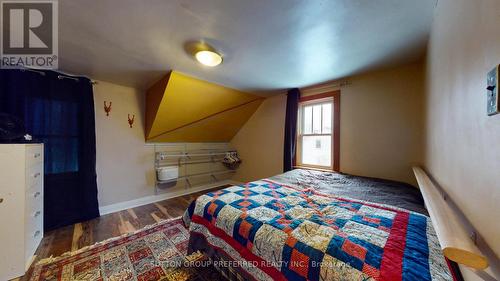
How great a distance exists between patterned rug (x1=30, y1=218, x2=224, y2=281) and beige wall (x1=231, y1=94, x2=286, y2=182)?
7.22 ft

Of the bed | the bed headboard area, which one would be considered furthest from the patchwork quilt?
the bed headboard area

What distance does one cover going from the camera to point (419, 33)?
1.58m

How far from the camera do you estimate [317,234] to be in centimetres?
100

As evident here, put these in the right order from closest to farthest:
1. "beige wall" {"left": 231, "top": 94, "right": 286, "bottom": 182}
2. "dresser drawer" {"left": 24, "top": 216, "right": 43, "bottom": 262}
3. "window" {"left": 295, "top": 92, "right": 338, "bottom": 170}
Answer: "dresser drawer" {"left": 24, "top": 216, "right": 43, "bottom": 262}
"window" {"left": 295, "top": 92, "right": 338, "bottom": 170}
"beige wall" {"left": 231, "top": 94, "right": 286, "bottom": 182}

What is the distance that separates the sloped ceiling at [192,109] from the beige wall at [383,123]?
6.05 ft

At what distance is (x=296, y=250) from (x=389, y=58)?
7.80 ft

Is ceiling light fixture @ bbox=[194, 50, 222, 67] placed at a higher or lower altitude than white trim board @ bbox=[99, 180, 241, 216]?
higher

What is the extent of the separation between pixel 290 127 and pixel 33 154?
335 cm

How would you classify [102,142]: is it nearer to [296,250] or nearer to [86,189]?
[86,189]

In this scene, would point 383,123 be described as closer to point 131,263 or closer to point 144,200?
point 131,263

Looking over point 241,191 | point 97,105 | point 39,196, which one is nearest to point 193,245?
point 241,191

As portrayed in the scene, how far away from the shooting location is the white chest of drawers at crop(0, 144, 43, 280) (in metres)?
1.49
